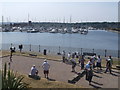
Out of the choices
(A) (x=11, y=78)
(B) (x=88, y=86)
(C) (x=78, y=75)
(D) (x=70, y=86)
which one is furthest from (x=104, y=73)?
(A) (x=11, y=78)

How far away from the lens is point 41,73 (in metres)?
17.4

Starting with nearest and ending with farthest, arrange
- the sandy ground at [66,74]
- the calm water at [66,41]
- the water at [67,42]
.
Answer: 1. the sandy ground at [66,74]
2. the water at [67,42]
3. the calm water at [66,41]

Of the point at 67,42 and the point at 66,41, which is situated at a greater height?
the point at 66,41

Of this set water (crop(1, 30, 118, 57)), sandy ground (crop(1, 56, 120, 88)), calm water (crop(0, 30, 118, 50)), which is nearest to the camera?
sandy ground (crop(1, 56, 120, 88))

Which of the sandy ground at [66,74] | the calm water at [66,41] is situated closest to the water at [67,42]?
the calm water at [66,41]

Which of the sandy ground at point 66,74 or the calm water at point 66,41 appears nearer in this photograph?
the sandy ground at point 66,74

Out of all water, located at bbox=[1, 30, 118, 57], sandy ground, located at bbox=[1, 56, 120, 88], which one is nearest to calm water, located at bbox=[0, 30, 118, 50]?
water, located at bbox=[1, 30, 118, 57]

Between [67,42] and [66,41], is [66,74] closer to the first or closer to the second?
[67,42]

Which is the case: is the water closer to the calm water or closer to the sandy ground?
the calm water

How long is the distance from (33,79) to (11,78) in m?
4.44

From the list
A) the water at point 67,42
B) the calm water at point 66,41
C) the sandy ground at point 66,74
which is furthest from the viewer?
the calm water at point 66,41

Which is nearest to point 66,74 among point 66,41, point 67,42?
Result: point 67,42

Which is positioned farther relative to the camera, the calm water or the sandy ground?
the calm water

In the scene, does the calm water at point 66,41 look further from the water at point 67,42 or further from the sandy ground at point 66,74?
the sandy ground at point 66,74
